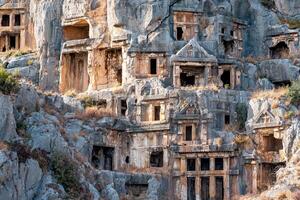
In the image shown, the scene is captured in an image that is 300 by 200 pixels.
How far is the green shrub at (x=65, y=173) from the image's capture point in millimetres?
44369

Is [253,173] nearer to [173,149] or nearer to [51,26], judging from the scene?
[173,149]

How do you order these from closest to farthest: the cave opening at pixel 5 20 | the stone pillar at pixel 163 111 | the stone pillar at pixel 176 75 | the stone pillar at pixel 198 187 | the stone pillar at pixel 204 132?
the stone pillar at pixel 198 187, the stone pillar at pixel 204 132, the stone pillar at pixel 163 111, the stone pillar at pixel 176 75, the cave opening at pixel 5 20

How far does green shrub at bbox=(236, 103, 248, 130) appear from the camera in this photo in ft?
199

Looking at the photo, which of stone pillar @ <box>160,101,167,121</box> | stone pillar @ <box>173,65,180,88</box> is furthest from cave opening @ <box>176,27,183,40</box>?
stone pillar @ <box>160,101,167,121</box>

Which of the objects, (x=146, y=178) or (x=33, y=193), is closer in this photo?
(x=33, y=193)

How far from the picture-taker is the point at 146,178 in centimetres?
5691

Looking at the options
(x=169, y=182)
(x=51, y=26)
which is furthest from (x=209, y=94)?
(x=51, y=26)

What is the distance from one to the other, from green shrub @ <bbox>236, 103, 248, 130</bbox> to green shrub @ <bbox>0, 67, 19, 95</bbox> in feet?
61.8

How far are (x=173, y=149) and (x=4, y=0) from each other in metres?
25.5

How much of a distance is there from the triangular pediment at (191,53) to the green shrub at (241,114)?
484 centimetres

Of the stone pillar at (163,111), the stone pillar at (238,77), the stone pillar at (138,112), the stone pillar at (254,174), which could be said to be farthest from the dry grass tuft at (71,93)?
the stone pillar at (254,174)

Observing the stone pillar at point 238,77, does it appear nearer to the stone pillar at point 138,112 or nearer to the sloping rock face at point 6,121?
the stone pillar at point 138,112

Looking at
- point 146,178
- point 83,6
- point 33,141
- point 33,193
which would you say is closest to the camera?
point 33,193

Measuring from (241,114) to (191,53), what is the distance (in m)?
6.40
